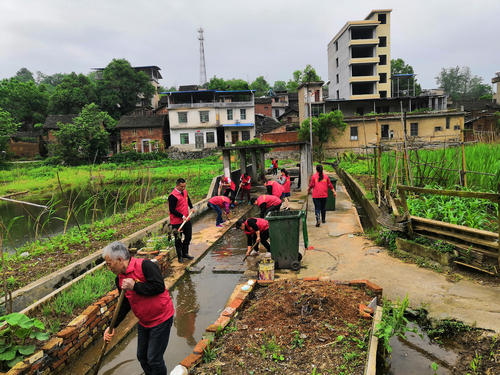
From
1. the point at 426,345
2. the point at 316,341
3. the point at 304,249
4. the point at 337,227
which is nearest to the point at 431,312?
the point at 426,345

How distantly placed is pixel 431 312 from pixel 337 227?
15.2ft

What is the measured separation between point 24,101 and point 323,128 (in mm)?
41926

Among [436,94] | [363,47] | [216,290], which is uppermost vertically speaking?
[363,47]

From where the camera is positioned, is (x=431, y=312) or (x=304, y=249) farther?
(x=304, y=249)

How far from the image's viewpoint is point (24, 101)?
4494cm

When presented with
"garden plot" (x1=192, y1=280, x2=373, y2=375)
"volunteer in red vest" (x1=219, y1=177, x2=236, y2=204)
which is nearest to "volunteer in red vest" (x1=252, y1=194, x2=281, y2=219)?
"garden plot" (x1=192, y1=280, x2=373, y2=375)

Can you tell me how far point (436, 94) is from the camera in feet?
121

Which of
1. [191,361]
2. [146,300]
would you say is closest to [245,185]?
[191,361]

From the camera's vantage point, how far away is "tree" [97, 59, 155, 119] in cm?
4456

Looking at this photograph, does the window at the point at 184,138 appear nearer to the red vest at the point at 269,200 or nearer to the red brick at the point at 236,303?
the red vest at the point at 269,200

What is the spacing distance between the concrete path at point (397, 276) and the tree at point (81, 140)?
30157 millimetres

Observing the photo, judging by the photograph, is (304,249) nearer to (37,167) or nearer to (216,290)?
(216,290)

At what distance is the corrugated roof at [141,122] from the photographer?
127 ft

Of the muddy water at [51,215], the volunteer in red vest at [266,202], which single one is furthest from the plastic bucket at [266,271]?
the muddy water at [51,215]
